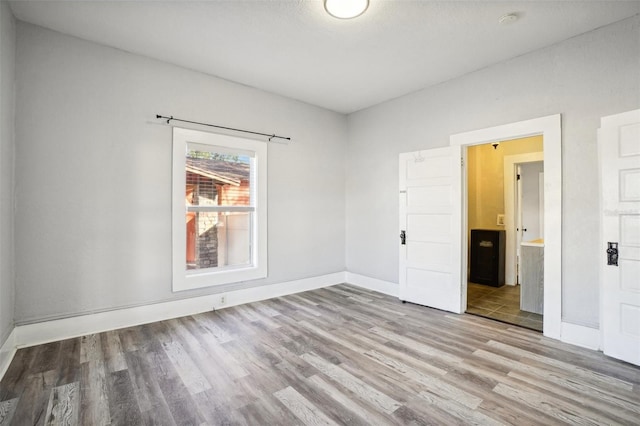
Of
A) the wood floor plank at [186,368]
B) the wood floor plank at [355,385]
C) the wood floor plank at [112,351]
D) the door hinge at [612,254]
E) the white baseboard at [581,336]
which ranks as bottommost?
the wood floor plank at [355,385]

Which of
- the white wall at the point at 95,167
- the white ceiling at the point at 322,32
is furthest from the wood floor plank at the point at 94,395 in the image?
the white ceiling at the point at 322,32

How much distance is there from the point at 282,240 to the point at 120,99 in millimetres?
2615

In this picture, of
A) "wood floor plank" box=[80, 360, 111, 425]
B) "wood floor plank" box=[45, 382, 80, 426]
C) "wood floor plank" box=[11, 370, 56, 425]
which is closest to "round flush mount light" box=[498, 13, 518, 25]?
"wood floor plank" box=[80, 360, 111, 425]

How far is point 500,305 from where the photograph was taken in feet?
13.4

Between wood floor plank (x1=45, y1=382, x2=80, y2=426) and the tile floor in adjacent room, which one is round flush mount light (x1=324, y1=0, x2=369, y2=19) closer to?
wood floor plank (x1=45, y1=382, x2=80, y2=426)

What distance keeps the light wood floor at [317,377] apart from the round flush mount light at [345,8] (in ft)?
9.59

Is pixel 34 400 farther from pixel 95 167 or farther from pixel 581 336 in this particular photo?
pixel 581 336

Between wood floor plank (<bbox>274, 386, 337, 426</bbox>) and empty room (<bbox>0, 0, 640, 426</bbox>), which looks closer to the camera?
wood floor plank (<bbox>274, 386, 337, 426</bbox>)

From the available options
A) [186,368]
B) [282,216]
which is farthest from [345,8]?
[186,368]

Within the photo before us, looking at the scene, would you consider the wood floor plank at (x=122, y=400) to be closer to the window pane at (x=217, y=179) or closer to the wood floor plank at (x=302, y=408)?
the wood floor plank at (x=302, y=408)

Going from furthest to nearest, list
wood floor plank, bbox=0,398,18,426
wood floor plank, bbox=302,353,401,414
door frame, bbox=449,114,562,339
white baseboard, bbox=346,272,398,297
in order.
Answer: white baseboard, bbox=346,272,398,297, door frame, bbox=449,114,562,339, wood floor plank, bbox=302,353,401,414, wood floor plank, bbox=0,398,18,426

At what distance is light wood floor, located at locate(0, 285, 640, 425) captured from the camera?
73.4 inches

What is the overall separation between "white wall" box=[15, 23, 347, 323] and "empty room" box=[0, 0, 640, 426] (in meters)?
0.02

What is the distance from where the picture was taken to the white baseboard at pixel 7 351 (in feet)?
7.57
